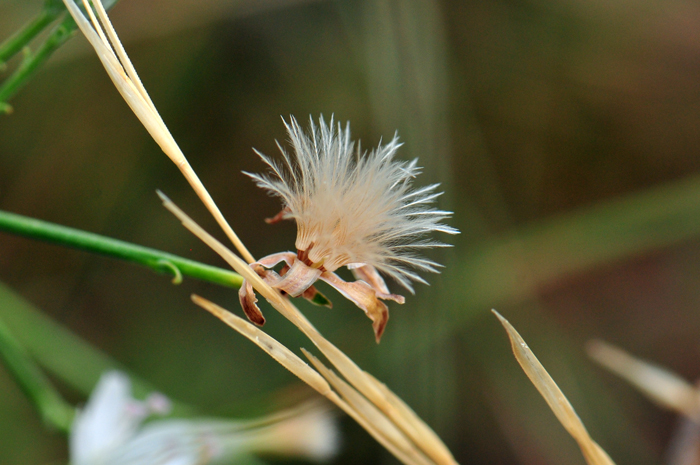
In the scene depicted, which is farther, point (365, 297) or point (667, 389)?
point (667, 389)

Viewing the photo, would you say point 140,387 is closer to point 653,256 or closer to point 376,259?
point 376,259

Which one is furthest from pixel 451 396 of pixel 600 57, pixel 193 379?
pixel 600 57

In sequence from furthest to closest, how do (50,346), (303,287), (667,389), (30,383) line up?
(50,346) < (667,389) < (30,383) < (303,287)

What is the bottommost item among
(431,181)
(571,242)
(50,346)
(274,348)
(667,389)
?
(667,389)

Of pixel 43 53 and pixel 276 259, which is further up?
pixel 43 53

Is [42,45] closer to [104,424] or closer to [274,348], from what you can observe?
[274,348]

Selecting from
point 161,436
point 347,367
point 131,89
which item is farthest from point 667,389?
point 131,89
